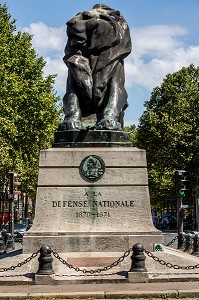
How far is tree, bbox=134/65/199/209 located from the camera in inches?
1892

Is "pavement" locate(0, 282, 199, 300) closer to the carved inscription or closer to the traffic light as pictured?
the carved inscription

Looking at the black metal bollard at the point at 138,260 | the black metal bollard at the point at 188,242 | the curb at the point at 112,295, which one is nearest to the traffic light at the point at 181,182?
the black metal bollard at the point at 188,242

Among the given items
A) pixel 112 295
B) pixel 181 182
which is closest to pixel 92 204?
pixel 112 295


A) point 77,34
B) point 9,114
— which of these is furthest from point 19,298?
point 9,114

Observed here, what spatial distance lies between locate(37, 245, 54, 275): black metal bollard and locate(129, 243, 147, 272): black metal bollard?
1544 millimetres

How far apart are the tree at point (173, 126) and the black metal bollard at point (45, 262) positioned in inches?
1457

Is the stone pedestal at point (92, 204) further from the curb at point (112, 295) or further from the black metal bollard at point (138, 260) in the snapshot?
the curb at point (112, 295)

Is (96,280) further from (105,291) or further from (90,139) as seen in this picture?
(90,139)

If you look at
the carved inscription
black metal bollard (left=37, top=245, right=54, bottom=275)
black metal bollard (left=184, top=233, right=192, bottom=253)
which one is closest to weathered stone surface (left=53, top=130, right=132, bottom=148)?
the carved inscription

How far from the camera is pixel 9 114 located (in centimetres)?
3167

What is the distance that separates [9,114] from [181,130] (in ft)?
64.6

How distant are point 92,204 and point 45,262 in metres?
2.07

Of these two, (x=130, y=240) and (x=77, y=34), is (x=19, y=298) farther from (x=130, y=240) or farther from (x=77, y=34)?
(x=77, y=34)

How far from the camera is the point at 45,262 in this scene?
36.6ft
